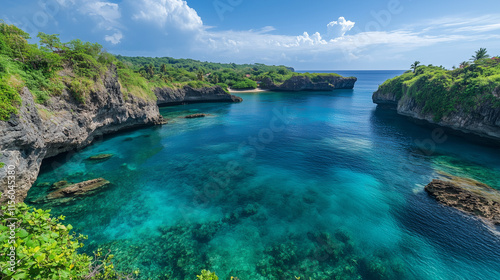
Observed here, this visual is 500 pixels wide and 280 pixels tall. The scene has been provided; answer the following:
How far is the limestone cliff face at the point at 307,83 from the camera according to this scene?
491 ft

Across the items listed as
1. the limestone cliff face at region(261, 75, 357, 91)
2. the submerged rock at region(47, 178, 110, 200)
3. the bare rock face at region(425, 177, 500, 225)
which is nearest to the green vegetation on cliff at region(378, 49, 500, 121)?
the bare rock face at region(425, 177, 500, 225)

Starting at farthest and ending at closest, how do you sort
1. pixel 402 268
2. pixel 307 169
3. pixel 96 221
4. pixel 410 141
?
pixel 410 141 → pixel 307 169 → pixel 96 221 → pixel 402 268

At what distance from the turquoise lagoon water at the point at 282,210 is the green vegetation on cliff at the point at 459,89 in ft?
Result: 38.2

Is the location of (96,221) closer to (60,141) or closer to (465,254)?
(60,141)

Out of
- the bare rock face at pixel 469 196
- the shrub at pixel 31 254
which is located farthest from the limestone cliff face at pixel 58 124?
the bare rock face at pixel 469 196

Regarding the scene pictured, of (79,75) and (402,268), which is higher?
(79,75)

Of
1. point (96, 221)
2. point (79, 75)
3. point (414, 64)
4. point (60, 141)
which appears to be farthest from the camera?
point (414, 64)

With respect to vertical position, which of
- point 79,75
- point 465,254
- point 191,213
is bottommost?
point 465,254

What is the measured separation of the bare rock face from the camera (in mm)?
20153

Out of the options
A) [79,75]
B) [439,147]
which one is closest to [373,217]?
[439,147]

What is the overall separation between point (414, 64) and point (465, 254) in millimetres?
120589

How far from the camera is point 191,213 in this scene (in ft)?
68.1

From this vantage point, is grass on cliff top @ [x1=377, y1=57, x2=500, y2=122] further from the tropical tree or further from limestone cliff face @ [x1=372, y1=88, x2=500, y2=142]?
the tropical tree

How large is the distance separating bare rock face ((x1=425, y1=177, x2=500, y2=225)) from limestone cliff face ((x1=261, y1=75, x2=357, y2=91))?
133 meters
